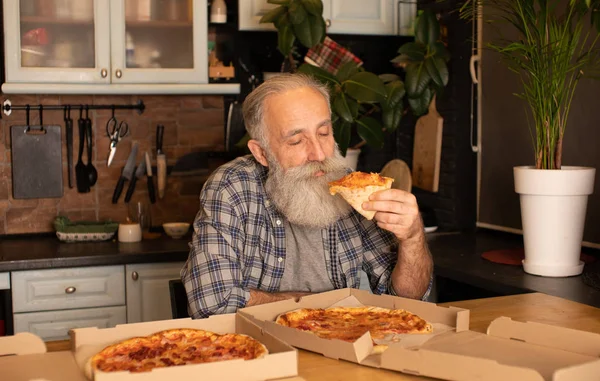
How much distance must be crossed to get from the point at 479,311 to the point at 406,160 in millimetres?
2279

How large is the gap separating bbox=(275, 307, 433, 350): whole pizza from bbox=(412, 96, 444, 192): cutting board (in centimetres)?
218

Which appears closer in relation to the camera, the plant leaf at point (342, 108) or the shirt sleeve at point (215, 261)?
the shirt sleeve at point (215, 261)

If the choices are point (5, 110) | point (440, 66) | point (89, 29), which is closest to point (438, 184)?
point (440, 66)

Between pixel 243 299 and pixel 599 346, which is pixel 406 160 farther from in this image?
pixel 599 346

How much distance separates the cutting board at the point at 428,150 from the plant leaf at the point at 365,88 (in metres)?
0.55

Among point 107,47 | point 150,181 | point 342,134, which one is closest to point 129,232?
point 150,181

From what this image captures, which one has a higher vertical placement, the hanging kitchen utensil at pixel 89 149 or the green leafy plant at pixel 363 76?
the green leafy plant at pixel 363 76

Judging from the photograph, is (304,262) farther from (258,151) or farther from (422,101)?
(422,101)

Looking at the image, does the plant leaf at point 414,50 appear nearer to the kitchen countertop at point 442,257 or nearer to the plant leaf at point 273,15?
the plant leaf at point 273,15

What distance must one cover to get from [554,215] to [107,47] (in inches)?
84.0

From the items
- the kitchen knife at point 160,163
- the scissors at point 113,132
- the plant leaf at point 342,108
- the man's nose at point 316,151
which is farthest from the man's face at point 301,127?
the scissors at point 113,132

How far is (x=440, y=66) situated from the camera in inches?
147

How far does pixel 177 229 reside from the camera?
3.95 metres

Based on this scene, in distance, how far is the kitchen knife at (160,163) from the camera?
13.4ft
